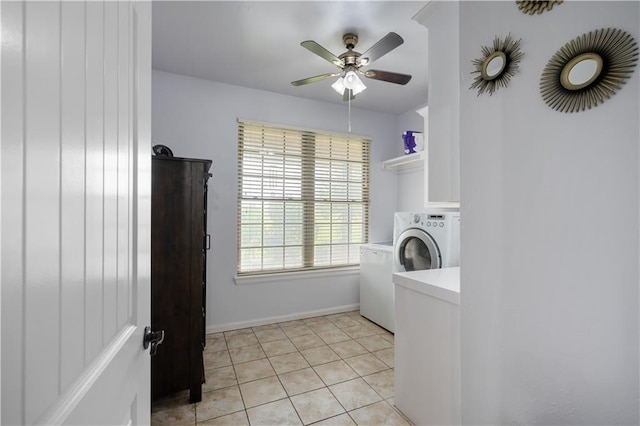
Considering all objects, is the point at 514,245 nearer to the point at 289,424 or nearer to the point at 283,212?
the point at 289,424

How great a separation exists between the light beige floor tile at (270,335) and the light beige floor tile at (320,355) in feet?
1.34

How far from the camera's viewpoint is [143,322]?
0.83m

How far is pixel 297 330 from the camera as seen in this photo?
3094 mm

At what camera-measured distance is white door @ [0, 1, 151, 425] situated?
328 millimetres

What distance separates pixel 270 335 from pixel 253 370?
67 centimetres

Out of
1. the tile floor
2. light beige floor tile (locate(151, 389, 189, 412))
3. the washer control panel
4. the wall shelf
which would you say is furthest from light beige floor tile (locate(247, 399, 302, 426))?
the wall shelf

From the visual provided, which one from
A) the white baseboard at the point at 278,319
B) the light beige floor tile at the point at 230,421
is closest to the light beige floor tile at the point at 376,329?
the white baseboard at the point at 278,319

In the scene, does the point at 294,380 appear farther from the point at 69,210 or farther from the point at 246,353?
the point at 69,210

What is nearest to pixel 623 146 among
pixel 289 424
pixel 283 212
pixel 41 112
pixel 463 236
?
pixel 463 236

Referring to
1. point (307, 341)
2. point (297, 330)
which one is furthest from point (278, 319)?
point (307, 341)

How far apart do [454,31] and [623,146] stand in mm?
1089

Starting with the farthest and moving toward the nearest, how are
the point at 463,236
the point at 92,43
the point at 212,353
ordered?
1. the point at 212,353
2. the point at 463,236
3. the point at 92,43

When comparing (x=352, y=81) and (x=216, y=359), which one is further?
(x=216, y=359)

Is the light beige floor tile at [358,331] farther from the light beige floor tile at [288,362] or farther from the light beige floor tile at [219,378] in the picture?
the light beige floor tile at [219,378]
